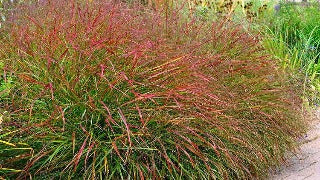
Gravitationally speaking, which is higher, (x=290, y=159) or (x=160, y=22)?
(x=160, y=22)

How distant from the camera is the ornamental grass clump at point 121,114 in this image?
3.28 meters

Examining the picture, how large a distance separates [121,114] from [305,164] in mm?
2149

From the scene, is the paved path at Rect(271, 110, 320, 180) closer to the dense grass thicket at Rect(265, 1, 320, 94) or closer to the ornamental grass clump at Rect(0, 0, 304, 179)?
the ornamental grass clump at Rect(0, 0, 304, 179)

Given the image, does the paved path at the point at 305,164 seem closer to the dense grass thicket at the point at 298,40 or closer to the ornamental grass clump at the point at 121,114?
the ornamental grass clump at the point at 121,114

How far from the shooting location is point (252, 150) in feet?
13.2

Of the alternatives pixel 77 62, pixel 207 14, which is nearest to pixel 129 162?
pixel 77 62

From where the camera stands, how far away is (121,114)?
10.4 ft

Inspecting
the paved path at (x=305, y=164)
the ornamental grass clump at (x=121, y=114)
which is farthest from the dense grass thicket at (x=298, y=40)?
the ornamental grass clump at (x=121, y=114)

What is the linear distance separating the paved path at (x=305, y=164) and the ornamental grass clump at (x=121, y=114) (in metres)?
0.24

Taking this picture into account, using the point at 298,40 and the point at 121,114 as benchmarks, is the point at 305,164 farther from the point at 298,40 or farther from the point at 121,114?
the point at 298,40

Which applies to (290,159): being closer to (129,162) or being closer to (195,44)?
(195,44)

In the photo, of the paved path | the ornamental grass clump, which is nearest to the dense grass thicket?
the paved path

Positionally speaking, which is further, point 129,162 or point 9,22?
point 9,22

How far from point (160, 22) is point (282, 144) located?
1.53m
